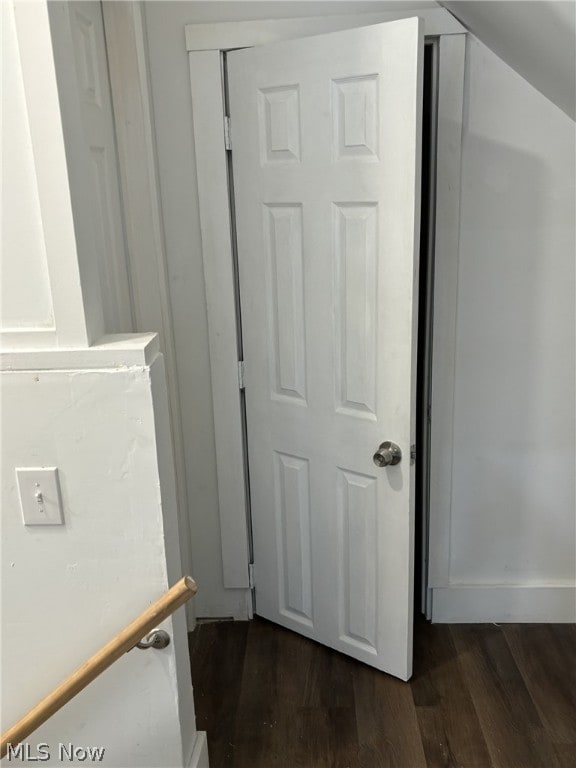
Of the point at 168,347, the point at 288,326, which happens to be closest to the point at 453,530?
the point at 288,326

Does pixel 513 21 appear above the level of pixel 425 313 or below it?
above

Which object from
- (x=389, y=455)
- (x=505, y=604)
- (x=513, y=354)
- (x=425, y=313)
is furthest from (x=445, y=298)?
(x=505, y=604)

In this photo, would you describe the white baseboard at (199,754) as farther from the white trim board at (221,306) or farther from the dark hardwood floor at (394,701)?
the white trim board at (221,306)

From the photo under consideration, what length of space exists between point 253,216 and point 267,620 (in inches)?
60.1

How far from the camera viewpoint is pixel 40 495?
139 centimetres

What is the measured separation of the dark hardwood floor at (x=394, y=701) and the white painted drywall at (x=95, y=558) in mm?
637

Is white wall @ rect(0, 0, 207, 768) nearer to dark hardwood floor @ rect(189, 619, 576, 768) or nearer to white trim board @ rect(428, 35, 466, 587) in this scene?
dark hardwood floor @ rect(189, 619, 576, 768)

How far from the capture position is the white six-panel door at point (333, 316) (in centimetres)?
191

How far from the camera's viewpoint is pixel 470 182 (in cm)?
218

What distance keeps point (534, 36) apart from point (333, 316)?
0.92 m

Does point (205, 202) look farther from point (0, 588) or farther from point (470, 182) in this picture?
point (0, 588)

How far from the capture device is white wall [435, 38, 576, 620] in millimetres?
2131

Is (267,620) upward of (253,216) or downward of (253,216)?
downward

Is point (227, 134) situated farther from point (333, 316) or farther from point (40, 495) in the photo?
point (40, 495)
